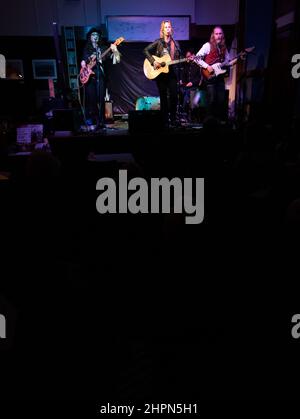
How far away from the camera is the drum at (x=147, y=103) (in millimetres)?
7914

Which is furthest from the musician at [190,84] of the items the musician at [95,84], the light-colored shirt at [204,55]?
the musician at [95,84]

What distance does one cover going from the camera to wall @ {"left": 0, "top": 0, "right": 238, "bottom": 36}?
8.13 meters

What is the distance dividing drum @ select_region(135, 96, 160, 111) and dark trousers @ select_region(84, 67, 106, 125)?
1.21m

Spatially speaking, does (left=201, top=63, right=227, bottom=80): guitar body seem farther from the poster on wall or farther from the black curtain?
the black curtain

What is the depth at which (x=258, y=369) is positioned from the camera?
138 cm

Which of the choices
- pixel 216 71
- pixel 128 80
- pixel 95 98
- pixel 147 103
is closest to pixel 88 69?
pixel 95 98

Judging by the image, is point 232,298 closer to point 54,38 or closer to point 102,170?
point 102,170

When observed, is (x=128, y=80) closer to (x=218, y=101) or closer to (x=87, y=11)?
(x=87, y=11)

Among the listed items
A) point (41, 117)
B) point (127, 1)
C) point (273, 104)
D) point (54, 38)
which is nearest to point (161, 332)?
point (273, 104)

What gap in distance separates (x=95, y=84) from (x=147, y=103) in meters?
1.56

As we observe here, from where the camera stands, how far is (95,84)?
22.2 feet

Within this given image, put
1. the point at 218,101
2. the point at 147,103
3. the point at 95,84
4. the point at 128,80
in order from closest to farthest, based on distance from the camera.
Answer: the point at 218,101, the point at 95,84, the point at 147,103, the point at 128,80

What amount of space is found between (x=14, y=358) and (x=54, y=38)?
7.95 metres

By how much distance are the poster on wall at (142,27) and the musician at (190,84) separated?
66 cm
